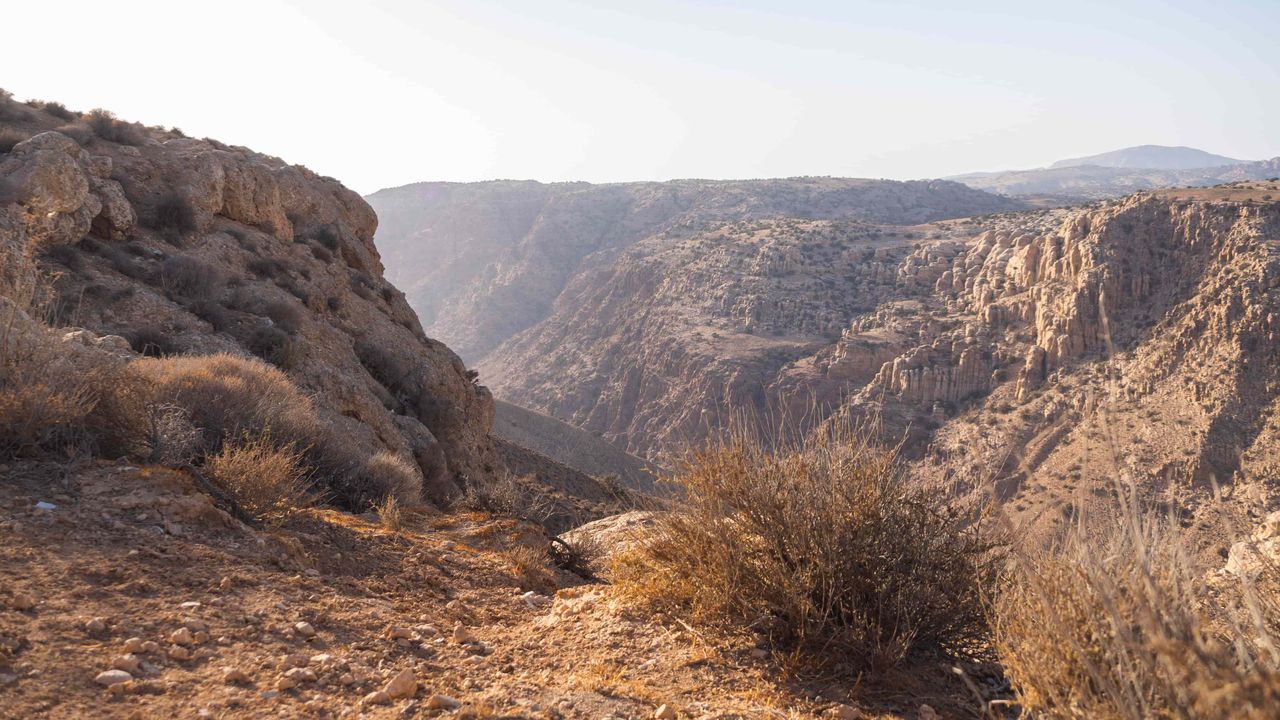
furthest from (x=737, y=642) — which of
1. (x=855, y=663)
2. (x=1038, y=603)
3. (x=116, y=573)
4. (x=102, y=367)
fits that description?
(x=102, y=367)

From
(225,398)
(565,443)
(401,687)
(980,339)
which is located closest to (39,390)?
(225,398)

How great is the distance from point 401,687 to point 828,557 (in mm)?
2194

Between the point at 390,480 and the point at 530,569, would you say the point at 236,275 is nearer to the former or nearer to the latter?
the point at 390,480

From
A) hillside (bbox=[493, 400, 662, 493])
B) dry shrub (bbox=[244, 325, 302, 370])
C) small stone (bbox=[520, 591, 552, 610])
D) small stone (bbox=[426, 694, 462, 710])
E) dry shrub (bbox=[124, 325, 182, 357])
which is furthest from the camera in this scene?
hillside (bbox=[493, 400, 662, 493])

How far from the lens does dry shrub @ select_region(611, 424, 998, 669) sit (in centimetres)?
396

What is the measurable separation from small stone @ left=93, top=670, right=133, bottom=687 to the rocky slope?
8704 centimetres

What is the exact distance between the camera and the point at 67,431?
5.18 meters

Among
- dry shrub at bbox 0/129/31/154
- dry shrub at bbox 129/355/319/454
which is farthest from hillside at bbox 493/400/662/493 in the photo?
dry shrub at bbox 129/355/319/454

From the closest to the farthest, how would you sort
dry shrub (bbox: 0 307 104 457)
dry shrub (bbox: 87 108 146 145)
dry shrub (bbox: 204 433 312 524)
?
1. dry shrub (bbox: 0 307 104 457)
2. dry shrub (bbox: 204 433 312 524)
3. dry shrub (bbox: 87 108 146 145)

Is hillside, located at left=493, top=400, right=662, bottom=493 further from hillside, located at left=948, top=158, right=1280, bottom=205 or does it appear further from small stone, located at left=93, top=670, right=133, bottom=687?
hillside, located at left=948, top=158, right=1280, bottom=205

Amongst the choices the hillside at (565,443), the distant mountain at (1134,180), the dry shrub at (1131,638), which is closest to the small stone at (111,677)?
the dry shrub at (1131,638)

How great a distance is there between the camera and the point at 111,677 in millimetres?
3053

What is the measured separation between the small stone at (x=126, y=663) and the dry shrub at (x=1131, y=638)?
3.56 meters

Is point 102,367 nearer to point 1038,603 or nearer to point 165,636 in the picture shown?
point 165,636
